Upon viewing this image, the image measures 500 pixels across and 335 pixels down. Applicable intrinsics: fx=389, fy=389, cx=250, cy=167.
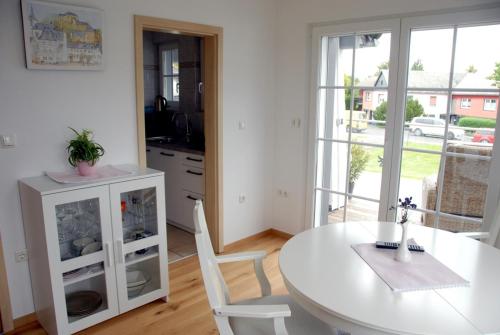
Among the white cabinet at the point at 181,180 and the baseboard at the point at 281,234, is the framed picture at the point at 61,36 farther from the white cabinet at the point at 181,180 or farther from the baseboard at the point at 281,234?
the baseboard at the point at 281,234

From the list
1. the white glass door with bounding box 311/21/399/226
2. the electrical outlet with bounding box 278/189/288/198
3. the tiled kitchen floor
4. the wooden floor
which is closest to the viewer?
the wooden floor

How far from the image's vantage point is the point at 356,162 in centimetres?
361

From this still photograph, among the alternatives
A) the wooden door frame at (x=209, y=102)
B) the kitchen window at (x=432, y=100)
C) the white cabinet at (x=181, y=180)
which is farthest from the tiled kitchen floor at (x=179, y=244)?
the kitchen window at (x=432, y=100)

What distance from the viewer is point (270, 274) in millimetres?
3426

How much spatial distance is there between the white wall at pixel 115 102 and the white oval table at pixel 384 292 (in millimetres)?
1693

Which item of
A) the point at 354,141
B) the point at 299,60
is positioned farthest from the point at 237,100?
the point at 354,141

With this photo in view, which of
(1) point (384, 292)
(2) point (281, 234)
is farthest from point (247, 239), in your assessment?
(1) point (384, 292)

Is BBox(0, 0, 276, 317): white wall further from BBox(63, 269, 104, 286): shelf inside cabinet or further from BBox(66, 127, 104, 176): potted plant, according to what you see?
BBox(63, 269, 104, 286): shelf inside cabinet

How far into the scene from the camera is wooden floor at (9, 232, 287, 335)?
2.61 metres

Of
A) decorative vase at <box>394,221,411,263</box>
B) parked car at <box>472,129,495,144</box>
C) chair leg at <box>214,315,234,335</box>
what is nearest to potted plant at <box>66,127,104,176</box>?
chair leg at <box>214,315,234,335</box>

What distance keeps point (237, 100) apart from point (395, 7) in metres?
1.57

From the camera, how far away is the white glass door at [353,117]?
3305mm

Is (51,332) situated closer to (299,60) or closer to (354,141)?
(354,141)

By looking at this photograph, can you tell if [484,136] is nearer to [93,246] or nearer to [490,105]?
[490,105]
